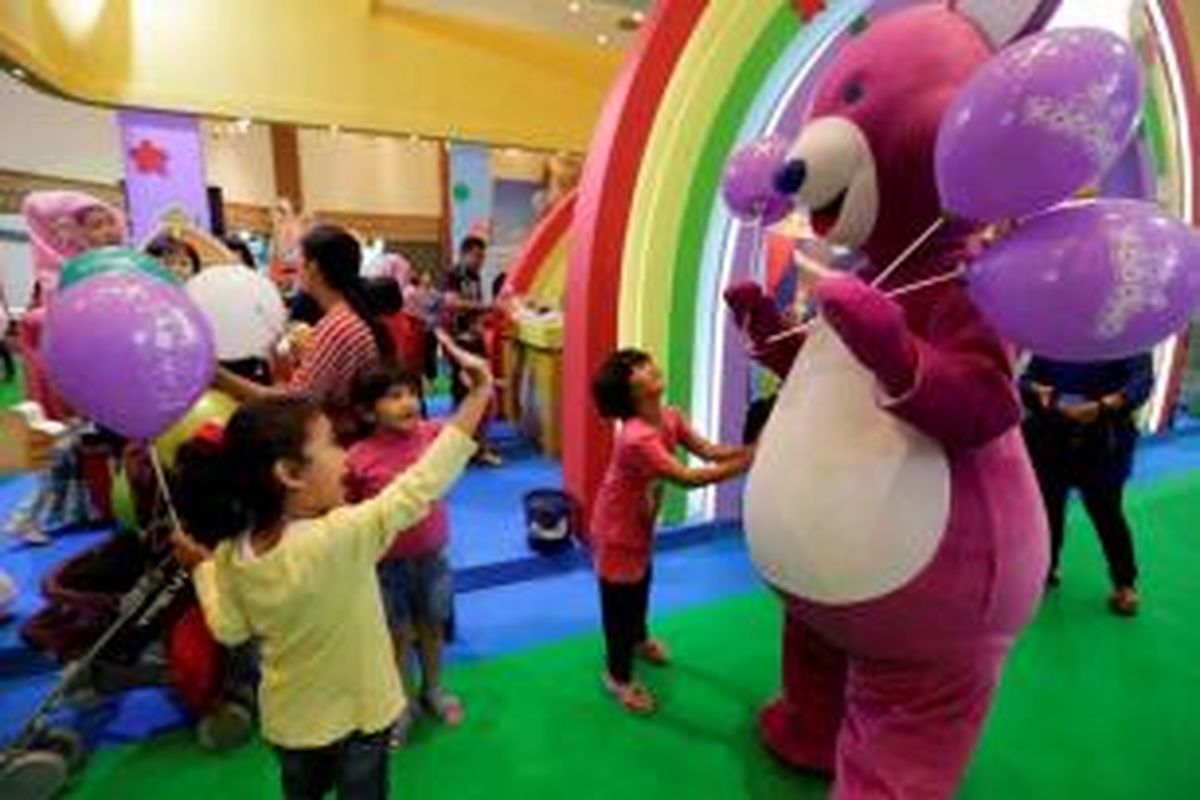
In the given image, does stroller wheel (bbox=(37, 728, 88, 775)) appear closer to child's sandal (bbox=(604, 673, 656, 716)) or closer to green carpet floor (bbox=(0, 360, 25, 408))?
child's sandal (bbox=(604, 673, 656, 716))

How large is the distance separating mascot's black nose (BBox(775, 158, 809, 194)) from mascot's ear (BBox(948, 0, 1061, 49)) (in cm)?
45

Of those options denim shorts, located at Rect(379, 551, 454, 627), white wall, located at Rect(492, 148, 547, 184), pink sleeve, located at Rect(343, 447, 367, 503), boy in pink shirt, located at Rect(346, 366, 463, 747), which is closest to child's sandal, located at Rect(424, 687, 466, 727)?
boy in pink shirt, located at Rect(346, 366, 463, 747)

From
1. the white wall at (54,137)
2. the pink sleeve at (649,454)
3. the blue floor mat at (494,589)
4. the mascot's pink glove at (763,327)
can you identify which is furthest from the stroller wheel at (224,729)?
the white wall at (54,137)

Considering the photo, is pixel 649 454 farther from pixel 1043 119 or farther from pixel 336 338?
pixel 1043 119

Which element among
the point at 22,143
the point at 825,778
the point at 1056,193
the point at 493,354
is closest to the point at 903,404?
the point at 1056,193

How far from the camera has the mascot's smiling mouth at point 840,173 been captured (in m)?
1.59

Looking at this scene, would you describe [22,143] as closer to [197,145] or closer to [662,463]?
[197,145]

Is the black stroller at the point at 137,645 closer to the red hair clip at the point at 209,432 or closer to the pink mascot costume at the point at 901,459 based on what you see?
the red hair clip at the point at 209,432

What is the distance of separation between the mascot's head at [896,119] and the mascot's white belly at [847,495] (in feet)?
0.98

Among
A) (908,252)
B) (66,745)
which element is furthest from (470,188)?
(908,252)

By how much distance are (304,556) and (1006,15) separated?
164cm

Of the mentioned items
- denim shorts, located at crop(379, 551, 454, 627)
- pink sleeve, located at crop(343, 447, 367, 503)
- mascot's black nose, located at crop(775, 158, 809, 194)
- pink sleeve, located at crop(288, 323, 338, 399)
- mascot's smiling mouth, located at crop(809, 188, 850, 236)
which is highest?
mascot's black nose, located at crop(775, 158, 809, 194)

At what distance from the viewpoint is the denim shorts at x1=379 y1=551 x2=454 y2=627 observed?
7.30 ft

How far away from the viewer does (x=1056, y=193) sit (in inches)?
48.4
